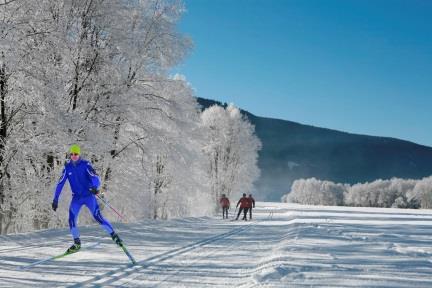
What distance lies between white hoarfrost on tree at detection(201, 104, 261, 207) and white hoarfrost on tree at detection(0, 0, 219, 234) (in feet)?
89.3

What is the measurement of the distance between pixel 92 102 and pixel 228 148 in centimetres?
3716

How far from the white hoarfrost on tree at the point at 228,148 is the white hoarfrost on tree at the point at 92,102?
27.2m

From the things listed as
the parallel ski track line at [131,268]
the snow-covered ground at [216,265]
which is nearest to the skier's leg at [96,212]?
the snow-covered ground at [216,265]

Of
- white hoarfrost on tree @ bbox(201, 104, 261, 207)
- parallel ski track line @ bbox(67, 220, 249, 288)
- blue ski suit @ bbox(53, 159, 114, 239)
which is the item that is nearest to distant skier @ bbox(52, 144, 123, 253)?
blue ski suit @ bbox(53, 159, 114, 239)

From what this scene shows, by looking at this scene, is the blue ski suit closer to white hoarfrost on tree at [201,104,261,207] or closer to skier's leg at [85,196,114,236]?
skier's leg at [85,196,114,236]

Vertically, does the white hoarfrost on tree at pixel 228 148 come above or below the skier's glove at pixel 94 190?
above

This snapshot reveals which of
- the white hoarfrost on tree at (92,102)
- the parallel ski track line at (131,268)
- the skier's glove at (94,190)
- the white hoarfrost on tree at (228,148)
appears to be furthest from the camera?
the white hoarfrost on tree at (228,148)

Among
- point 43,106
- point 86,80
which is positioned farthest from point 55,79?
point 86,80

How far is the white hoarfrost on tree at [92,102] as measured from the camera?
17.1 metres

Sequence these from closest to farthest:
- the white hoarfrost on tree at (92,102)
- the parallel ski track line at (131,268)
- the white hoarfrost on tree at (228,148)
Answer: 1. the parallel ski track line at (131,268)
2. the white hoarfrost on tree at (92,102)
3. the white hoarfrost on tree at (228,148)

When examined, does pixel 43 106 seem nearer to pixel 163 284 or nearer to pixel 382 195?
pixel 163 284

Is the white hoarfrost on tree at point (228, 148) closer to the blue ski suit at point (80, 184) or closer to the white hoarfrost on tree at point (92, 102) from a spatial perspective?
the white hoarfrost on tree at point (92, 102)

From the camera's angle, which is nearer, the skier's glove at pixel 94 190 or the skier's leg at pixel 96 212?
the skier's glove at pixel 94 190

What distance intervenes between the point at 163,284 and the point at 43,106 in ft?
39.6
